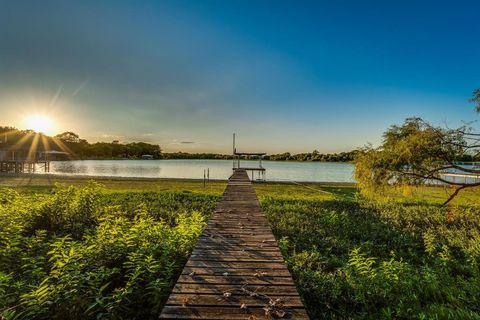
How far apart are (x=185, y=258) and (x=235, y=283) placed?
284 cm

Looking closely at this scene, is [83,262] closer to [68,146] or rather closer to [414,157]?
[414,157]

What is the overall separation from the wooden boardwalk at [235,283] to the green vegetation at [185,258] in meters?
0.96

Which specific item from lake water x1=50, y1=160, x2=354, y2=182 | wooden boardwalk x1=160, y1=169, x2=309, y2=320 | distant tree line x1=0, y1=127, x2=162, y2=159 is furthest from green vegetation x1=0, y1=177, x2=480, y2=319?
distant tree line x1=0, y1=127, x2=162, y2=159

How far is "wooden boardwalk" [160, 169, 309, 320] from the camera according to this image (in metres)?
2.74

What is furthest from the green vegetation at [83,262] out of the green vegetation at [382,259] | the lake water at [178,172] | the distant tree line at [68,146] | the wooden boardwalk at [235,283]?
the distant tree line at [68,146]

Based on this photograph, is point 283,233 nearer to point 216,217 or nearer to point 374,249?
point 374,249

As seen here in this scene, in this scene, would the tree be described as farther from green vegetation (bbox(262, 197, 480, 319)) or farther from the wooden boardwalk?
the wooden boardwalk

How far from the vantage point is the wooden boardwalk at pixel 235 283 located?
2.74 m

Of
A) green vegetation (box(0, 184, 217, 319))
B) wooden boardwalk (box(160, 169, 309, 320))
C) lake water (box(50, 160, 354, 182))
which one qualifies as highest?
wooden boardwalk (box(160, 169, 309, 320))

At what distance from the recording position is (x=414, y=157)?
11664 millimetres

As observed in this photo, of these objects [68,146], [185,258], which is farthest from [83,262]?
[68,146]

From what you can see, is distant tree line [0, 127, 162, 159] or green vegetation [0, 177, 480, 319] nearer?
green vegetation [0, 177, 480, 319]

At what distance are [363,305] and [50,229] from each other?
9.39 m

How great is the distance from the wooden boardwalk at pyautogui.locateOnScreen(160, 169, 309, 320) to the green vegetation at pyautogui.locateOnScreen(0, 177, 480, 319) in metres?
0.96
